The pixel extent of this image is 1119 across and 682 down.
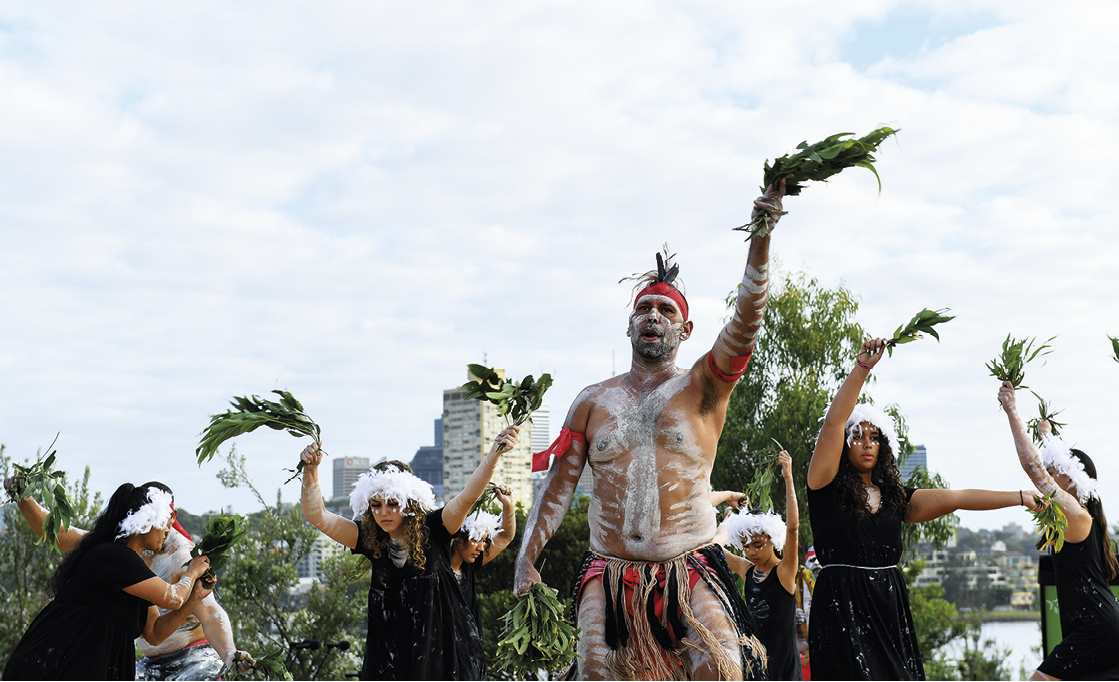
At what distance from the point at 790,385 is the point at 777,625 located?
1474 cm

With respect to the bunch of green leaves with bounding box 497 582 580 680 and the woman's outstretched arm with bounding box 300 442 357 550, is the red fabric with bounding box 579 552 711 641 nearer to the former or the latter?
the bunch of green leaves with bounding box 497 582 580 680

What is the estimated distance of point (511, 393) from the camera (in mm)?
4852

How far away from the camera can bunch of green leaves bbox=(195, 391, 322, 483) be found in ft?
17.6

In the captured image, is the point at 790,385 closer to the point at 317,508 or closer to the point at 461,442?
the point at 317,508

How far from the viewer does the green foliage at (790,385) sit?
2034 centimetres

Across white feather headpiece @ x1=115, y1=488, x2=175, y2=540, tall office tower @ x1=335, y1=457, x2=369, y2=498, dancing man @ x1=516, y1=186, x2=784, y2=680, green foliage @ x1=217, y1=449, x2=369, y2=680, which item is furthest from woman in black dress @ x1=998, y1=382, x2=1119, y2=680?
green foliage @ x1=217, y1=449, x2=369, y2=680

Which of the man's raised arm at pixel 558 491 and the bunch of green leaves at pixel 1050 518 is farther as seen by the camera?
the bunch of green leaves at pixel 1050 518

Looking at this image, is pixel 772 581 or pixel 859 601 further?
pixel 772 581

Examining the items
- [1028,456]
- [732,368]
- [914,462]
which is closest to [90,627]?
[732,368]

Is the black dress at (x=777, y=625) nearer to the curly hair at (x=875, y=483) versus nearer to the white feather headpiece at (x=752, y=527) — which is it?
the white feather headpiece at (x=752, y=527)

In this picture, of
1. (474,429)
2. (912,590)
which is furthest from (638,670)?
(474,429)

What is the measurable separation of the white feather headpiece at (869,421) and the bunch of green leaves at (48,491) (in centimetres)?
470

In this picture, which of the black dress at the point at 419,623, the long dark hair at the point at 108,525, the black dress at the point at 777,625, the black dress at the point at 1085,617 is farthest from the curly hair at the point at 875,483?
the long dark hair at the point at 108,525

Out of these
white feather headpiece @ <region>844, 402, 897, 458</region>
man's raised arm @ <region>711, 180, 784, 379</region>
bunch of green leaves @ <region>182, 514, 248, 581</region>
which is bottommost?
bunch of green leaves @ <region>182, 514, 248, 581</region>
